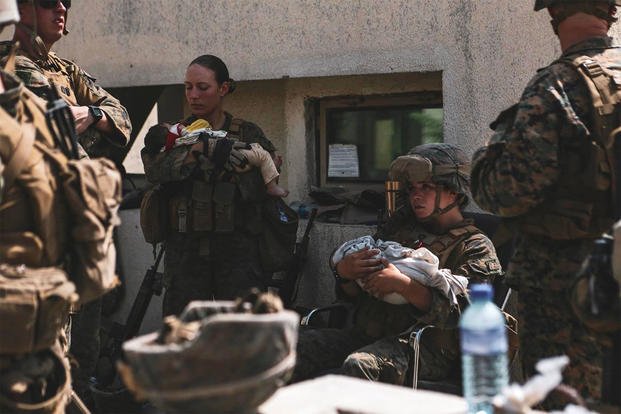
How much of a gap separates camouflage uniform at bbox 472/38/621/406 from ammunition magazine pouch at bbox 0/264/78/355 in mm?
1676

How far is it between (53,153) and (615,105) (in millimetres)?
2010

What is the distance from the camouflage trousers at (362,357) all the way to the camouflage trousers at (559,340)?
648 mm

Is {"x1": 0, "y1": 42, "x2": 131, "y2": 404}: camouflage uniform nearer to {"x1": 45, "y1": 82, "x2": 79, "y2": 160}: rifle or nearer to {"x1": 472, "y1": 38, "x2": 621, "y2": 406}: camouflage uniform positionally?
{"x1": 45, "y1": 82, "x2": 79, "y2": 160}: rifle

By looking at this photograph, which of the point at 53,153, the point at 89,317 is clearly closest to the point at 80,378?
the point at 89,317

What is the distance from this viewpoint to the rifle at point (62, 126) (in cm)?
310

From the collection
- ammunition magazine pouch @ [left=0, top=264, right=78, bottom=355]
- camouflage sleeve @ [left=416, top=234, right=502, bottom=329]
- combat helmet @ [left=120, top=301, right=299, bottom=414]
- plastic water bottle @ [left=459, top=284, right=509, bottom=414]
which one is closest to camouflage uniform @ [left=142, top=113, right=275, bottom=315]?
camouflage sleeve @ [left=416, top=234, right=502, bottom=329]

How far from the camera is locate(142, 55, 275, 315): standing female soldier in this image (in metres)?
5.16

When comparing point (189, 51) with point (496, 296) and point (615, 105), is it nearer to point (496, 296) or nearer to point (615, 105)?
point (496, 296)

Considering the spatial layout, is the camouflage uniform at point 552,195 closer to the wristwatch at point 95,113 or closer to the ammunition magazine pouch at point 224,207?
the ammunition magazine pouch at point 224,207

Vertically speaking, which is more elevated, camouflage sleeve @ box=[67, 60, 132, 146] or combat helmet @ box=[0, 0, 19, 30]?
combat helmet @ box=[0, 0, 19, 30]

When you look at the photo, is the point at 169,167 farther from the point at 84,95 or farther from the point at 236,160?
the point at 84,95

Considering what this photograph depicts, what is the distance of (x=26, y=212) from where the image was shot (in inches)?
115

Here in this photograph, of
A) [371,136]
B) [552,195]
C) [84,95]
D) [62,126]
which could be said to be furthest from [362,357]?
[371,136]

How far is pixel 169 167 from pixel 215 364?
3.05m
